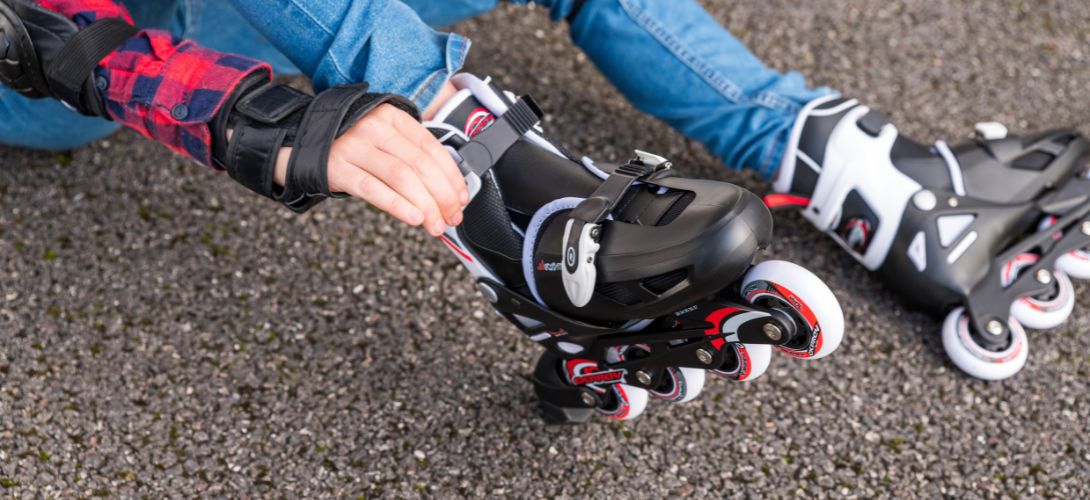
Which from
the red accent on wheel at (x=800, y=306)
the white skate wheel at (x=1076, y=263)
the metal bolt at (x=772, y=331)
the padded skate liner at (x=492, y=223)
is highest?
the red accent on wheel at (x=800, y=306)

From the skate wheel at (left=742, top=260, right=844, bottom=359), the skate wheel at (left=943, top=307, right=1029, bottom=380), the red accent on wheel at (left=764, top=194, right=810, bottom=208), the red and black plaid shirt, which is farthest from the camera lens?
the red accent on wheel at (left=764, top=194, right=810, bottom=208)

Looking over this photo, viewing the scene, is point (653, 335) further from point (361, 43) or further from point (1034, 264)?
point (1034, 264)

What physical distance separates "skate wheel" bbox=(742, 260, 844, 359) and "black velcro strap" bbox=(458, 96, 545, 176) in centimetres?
30

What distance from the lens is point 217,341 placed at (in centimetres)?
125

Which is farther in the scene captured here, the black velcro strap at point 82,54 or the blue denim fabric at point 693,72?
the blue denim fabric at point 693,72

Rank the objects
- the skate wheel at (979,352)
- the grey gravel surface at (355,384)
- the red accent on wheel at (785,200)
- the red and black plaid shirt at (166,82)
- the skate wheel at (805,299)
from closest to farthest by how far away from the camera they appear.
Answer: the skate wheel at (805,299)
the red and black plaid shirt at (166,82)
the grey gravel surface at (355,384)
the skate wheel at (979,352)
the red accent on wheel at (785,200)

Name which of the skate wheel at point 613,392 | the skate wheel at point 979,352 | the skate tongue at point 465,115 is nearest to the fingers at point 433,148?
the skate tongue at point 465,115

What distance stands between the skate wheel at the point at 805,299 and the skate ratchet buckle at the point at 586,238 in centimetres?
15

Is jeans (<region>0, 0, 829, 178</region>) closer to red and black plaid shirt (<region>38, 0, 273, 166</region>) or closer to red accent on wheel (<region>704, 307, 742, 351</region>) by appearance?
red and black plaid shirt (<region>38, 0, 273, 166</region>)

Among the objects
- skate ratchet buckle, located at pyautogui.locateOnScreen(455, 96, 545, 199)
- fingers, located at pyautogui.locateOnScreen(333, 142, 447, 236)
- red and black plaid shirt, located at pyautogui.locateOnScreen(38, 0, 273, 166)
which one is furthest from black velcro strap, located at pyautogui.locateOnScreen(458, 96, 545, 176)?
red and black plaid shirt, located at pyautogui.locateOnScreen(38, 0, 273, 166)

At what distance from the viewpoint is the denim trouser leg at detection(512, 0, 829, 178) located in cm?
137

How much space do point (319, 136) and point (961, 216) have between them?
2.86ft

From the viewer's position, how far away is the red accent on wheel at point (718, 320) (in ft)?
2.94

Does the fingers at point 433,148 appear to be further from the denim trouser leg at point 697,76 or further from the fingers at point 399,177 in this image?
the denim trouser leg at point 697,76
